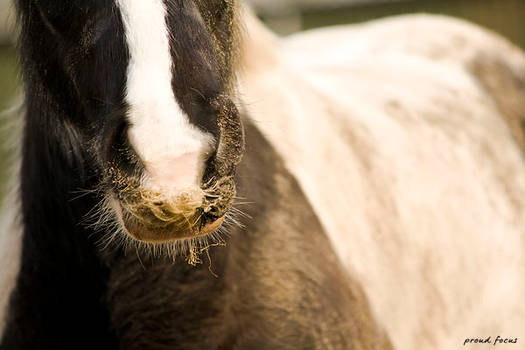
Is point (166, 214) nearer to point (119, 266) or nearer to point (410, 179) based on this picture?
point (119, 266)

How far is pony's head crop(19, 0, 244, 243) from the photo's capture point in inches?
51.4

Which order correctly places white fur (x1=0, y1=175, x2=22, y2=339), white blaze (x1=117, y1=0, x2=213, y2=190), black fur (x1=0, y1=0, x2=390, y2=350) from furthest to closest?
white fur (x1=0, y1=175, x2=22, y2=339) → black fur (x1=0, y1=0, x2=390, y2=350) → white blaze (x1=117, y1=0, x2=213, y2=190)

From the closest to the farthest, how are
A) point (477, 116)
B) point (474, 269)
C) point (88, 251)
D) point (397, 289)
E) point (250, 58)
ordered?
point (88, 251)
point (397, 289)
point (250, 58)
point (474, 269)
point (477, 116)

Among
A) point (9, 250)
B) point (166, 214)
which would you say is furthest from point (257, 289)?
point (9, 250)

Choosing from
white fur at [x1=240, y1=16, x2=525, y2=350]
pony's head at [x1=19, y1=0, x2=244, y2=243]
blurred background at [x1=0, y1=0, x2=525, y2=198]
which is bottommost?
blurred background at [x1=0, y1=0, x2=525, y2=198]

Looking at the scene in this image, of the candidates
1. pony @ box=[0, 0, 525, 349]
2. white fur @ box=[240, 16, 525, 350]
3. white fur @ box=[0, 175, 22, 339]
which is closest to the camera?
pony @ box=[0, 0, 525, 349]

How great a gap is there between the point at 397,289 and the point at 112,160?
4.59ft

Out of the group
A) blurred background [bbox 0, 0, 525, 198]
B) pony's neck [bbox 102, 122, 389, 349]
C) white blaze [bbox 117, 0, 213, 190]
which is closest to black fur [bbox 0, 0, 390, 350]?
pony's neck [bbox 102, 122, 389, 349]

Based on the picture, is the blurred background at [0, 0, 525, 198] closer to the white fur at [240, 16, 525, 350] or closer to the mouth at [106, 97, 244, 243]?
the white fur at [240, 16, 525, 350]

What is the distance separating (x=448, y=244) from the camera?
9.14 feet

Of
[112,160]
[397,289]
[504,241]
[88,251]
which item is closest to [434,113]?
[504,241]

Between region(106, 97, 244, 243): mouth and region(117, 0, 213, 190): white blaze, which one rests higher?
region(117, 0, 213, 190): white blaze

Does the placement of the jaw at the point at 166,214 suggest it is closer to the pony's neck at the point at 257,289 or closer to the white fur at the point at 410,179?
the pony's neck at the point at 257,289

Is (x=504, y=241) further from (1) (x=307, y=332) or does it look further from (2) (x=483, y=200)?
(1) (x=307, y=332)
